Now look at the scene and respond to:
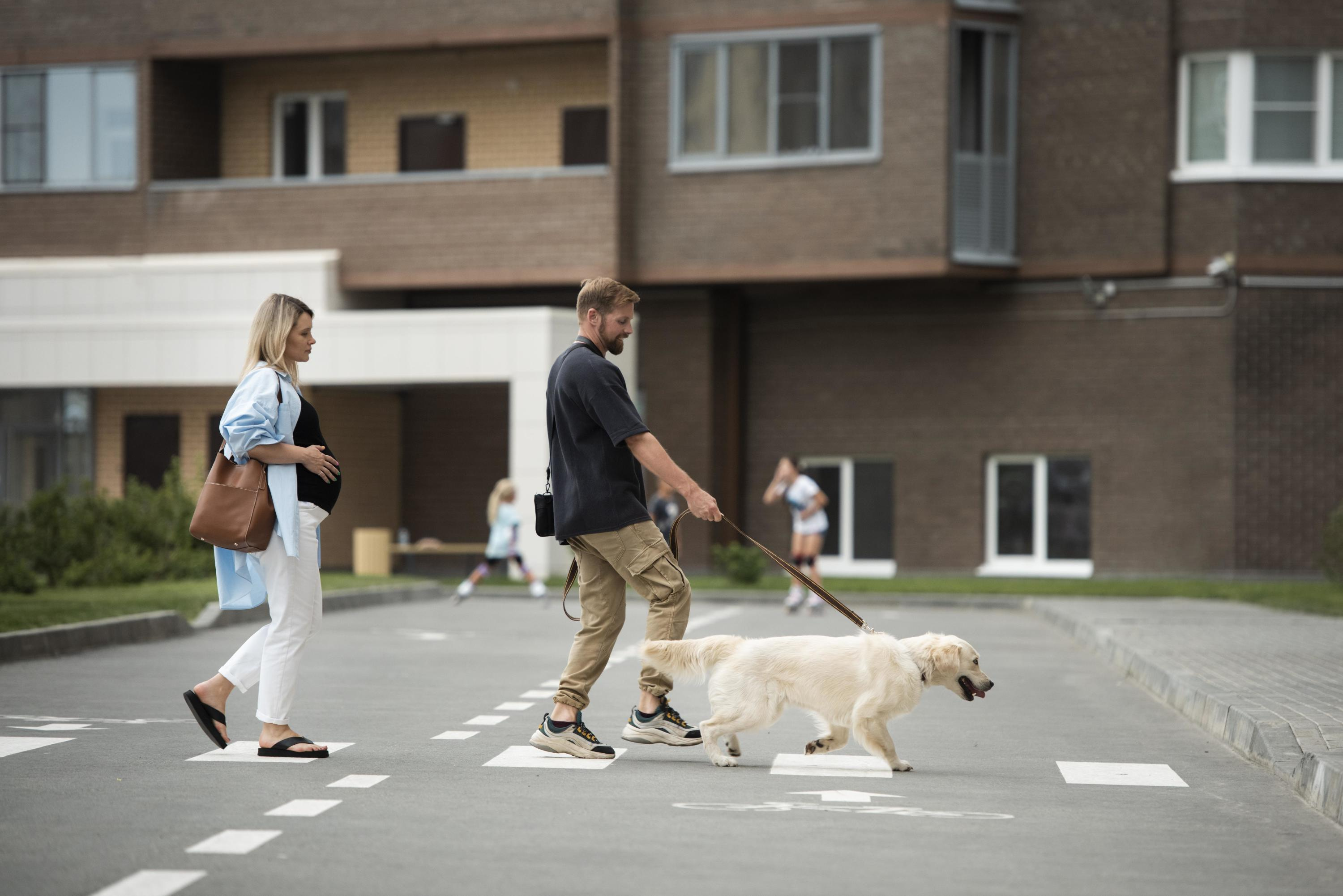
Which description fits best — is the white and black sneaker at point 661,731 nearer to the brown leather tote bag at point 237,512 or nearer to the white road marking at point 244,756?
the white road marking at point 244,756

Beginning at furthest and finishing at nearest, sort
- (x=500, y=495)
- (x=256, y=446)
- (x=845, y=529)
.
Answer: (x=845, y=529)
(x=500, y=495)
(x=256, y=446)

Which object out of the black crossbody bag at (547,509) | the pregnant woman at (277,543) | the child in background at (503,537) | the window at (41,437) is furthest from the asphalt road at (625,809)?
the window at (41,437)

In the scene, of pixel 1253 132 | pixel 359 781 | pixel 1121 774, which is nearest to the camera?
pixel 359 781

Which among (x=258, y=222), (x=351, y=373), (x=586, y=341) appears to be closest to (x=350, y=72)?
(x=258, y=222)

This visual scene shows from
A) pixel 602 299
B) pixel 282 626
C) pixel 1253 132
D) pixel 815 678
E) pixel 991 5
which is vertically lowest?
pixel 815 678

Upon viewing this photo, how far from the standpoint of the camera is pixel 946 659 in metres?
8.27

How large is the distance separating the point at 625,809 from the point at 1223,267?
23.8 metres

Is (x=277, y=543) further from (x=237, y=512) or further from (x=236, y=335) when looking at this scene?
(x=236, y=335)

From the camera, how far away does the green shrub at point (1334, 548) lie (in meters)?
23.4

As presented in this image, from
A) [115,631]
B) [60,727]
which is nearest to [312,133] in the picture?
[115,631]

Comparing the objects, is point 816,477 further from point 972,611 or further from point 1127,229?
point 972,611

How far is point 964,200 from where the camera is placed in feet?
95.6

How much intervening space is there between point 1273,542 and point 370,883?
2575 cm

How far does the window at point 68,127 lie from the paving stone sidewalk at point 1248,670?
18882 mm
